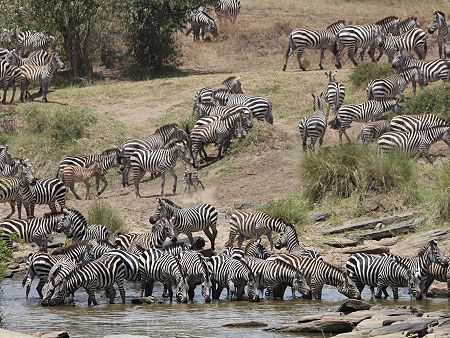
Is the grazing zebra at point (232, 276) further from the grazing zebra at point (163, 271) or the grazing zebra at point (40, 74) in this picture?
the grazing zebra at point (40, 74)

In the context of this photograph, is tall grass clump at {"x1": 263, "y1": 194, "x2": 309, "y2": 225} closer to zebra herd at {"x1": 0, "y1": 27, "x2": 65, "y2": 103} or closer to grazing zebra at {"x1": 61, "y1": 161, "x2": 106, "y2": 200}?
grazing zebra at {"x1": 61, "y1": 161, "x2": 106, "y2": 200}

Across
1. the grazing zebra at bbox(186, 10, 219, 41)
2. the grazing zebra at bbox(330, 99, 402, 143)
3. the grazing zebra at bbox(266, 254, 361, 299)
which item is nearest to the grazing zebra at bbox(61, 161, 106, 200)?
the grazing zebra at bbox(330, 99, 402, 143)

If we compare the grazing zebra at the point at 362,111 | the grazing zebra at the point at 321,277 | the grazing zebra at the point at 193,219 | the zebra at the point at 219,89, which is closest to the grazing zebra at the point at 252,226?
the grazing zebra at the point at 193,219

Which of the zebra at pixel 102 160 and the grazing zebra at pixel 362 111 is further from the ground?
the grazing zebra at pixel 362 111

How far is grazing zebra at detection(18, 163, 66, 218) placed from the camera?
91.8ft

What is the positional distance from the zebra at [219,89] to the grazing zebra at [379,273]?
550 inches

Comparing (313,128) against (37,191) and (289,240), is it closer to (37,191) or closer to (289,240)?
(37,191)

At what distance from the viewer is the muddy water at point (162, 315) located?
18.1 meters

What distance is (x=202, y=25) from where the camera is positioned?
44531mm

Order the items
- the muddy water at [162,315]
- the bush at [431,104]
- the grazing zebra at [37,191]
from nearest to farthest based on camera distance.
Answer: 1. the muddy water at [162,315]
2. the grazing zebra at [37,191]
3. the bush at [431,104]

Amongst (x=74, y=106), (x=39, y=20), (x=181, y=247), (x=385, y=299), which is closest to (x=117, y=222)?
(x=181, y=247)

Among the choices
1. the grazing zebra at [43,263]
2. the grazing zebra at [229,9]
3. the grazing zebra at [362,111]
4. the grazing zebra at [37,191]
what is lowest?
the grazing zebra at [43,263]

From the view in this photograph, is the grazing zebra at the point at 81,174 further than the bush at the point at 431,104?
No

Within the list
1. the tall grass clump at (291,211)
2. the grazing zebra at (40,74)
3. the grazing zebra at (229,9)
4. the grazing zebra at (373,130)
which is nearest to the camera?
the tall grass clump at (291,211)
